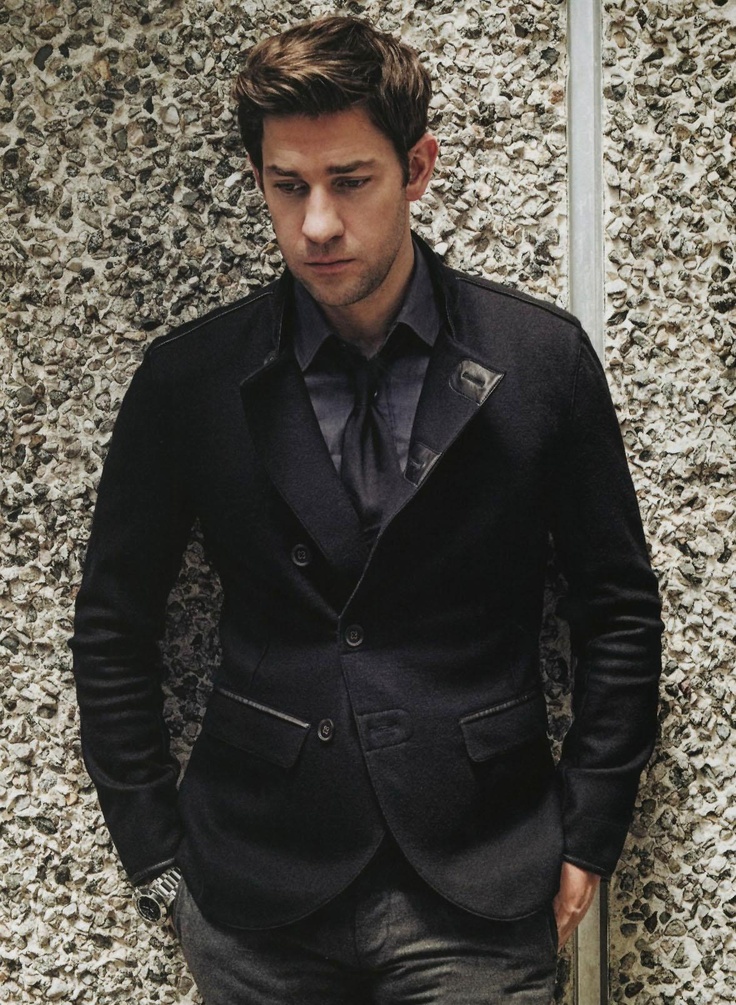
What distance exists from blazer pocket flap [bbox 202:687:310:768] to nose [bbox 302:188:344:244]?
0.59 m

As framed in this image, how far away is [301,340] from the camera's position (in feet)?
4.33

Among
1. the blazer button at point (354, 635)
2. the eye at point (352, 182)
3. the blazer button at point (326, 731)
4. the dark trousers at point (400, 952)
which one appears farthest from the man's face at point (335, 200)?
the dark trousers at point (400, 952)

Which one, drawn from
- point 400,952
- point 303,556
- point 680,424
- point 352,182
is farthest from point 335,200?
point 400,952

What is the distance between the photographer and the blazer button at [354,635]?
4.12 feet

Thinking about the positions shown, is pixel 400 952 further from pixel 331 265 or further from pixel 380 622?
pixel 331 265

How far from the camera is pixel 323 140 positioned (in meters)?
1.18

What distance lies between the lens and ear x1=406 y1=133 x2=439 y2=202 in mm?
1284

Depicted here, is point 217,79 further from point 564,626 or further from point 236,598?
point 564,626

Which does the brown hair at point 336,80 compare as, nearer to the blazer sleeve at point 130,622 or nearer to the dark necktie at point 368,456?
the dark necktie at point 368,456

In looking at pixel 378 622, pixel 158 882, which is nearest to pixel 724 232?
pixel 378 622

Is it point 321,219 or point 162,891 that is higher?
point 321,219

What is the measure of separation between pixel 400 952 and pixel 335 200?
923mm

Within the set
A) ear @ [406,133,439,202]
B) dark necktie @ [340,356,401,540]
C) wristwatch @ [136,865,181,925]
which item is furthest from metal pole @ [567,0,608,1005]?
wristwatch @ [136,865,181,925]

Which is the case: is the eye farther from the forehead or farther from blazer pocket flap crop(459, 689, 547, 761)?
blazer pocket flap crop(459, 689, 547, 761)
